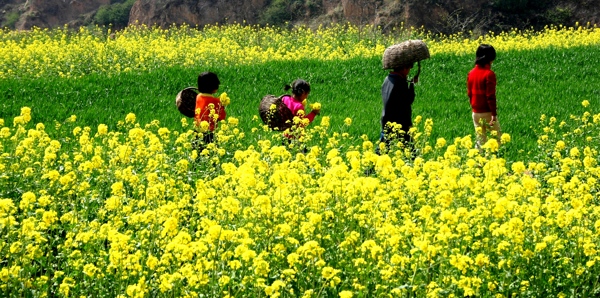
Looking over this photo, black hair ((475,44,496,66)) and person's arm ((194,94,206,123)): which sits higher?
black hair ((475,44,496,66))

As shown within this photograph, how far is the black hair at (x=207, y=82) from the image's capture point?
279 inches

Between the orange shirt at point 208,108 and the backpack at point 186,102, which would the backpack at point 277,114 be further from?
the backpack at point 186,102

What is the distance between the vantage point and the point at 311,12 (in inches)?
1377

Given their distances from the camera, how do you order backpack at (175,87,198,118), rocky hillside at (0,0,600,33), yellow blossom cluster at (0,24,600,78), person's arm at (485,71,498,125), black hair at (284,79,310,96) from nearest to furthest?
black hair at (284,79,310,96) → backpack at (175,87,198,118) → person's arm at (485,71,498,125) → yellow blossom cluster at (0,24,600,78) → rocky hillside at (0,0,600,33)

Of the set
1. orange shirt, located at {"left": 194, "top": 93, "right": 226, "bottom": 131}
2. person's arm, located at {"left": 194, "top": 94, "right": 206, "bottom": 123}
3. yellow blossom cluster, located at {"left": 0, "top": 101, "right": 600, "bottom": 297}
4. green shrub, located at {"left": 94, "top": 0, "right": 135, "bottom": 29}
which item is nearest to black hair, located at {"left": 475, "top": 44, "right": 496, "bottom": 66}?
yellow blossom cluster, located at {"left": 0, "top": 101, "right": 600, "bottom": 297}

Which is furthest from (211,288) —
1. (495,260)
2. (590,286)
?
(590,286)

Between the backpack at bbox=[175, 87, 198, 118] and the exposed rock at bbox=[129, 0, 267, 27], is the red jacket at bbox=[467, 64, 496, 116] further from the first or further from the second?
the exposed rock at bbox=[129, 0, 267, 27]

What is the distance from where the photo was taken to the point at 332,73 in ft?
48.6

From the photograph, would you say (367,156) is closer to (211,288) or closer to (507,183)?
(507,183)

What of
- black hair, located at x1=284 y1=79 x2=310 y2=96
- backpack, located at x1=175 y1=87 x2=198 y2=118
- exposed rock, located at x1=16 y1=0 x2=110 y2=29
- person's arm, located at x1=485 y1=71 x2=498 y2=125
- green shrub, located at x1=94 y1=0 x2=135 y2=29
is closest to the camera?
black hair, located at x1=284 y1=79 x2=310 y2=96

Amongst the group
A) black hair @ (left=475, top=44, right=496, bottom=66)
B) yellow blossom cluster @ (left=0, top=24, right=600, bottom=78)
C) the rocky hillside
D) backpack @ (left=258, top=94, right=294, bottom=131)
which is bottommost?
the rocky hillside

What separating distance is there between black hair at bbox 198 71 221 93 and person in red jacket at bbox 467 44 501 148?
2.92 meters

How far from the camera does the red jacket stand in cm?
762

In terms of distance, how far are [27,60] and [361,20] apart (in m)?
18.6
